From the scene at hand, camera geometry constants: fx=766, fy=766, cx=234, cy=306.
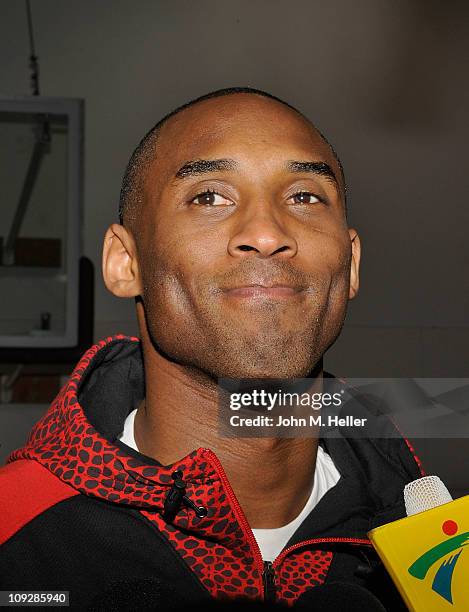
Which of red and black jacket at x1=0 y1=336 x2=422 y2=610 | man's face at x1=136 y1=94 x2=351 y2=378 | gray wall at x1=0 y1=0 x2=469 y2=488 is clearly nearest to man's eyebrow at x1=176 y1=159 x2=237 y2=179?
man's face at x1=136 y1=94 x2=351 y2=378

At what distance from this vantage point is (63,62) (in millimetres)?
2146

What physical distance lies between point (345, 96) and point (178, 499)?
1.83 m

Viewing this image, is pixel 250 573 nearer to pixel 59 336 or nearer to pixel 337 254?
pixel 337 254

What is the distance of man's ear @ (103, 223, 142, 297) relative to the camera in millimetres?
734

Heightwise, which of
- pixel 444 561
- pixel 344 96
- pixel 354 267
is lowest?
pixel 444 561

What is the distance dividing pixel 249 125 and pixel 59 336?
53.9 inches

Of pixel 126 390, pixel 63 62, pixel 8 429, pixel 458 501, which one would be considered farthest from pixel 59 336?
pixel 458 501

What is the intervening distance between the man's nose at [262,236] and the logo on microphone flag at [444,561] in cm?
27

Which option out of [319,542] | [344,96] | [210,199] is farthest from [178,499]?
[344,96]

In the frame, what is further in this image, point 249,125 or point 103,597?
point 249,125

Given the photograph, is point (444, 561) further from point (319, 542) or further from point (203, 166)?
point (203, 166)

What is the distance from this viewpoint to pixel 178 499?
58cm
